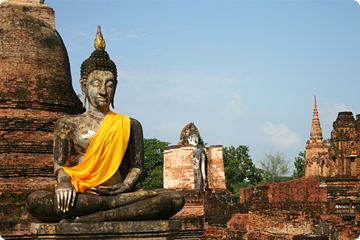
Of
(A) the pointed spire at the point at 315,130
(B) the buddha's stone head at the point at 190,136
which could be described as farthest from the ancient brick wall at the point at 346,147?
(B) the buddha's stone head at the point at 190,136

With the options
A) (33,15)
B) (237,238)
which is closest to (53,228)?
(33,15)

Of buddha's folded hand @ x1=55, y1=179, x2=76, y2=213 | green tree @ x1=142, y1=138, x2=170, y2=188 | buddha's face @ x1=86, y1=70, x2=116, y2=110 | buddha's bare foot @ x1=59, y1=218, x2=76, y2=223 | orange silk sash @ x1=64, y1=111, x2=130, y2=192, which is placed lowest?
buddha's bare foot @ x1=59, y1=218, x2=76, y2=223

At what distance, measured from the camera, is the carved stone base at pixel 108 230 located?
13.7ft

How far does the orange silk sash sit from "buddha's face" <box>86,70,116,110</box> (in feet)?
0.54

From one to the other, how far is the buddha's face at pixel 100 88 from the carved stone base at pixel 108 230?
1.33 metres

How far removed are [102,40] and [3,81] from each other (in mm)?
6336

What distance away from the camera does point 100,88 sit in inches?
200

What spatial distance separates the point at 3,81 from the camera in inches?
428

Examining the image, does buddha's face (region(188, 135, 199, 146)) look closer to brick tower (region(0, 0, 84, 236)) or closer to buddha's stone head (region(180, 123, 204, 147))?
buddha's stone head (region(180, 123, 204, 147))

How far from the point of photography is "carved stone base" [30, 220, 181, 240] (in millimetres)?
4180

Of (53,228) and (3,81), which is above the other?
(3,81)

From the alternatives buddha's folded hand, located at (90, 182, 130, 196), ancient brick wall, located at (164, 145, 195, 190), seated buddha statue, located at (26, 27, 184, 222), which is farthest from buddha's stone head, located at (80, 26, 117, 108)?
ancient brick wall, located at (164, 145, 195, 190)

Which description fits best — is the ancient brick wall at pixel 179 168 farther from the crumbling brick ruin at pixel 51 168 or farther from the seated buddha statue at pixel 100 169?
the seated buddha statue at pixel 100 169

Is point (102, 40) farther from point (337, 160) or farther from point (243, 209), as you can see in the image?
point (337, 160)
